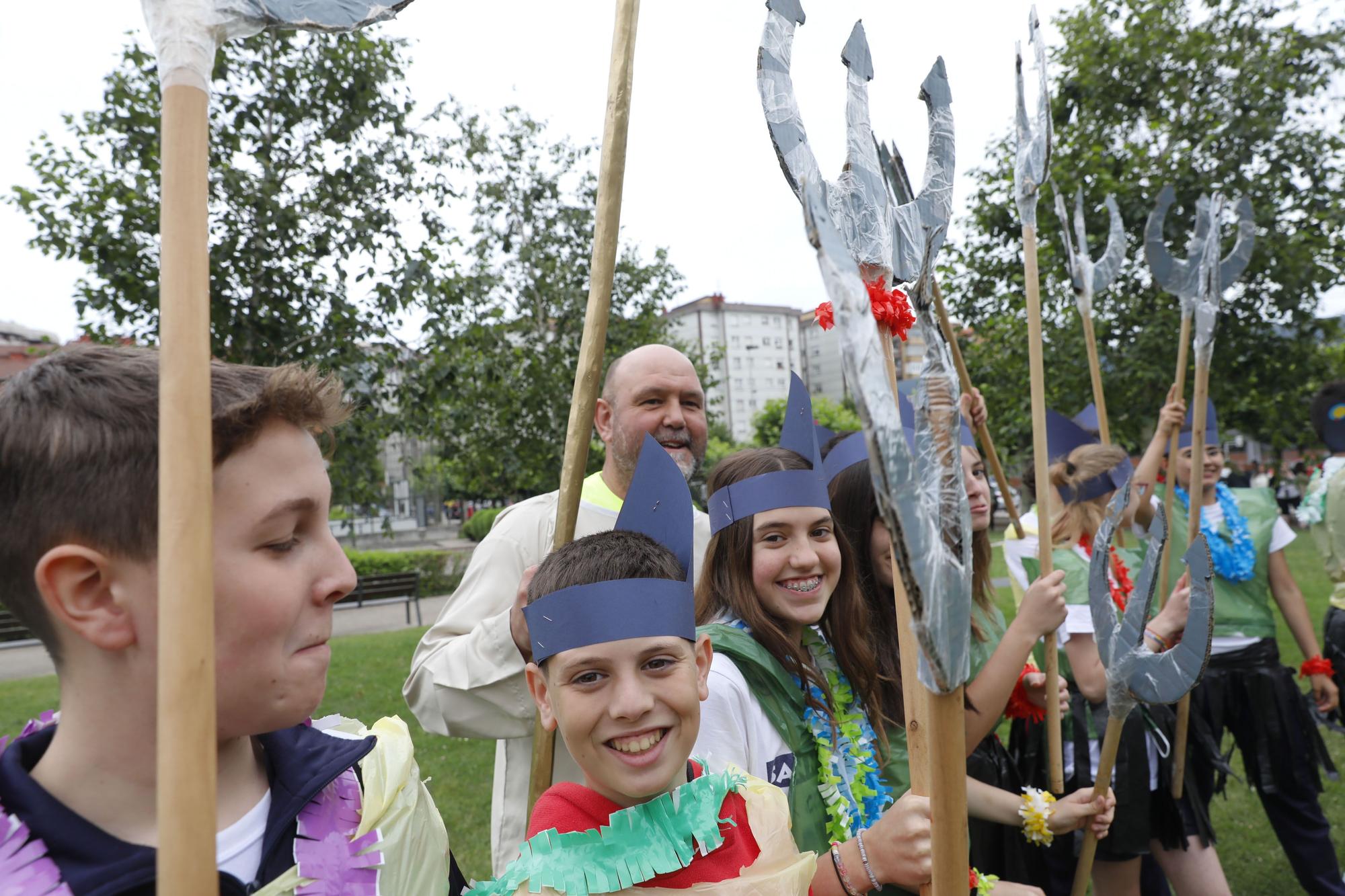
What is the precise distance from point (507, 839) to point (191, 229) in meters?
1.96

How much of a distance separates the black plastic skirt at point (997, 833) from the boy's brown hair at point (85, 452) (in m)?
2.35

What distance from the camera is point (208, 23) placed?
0.79 m

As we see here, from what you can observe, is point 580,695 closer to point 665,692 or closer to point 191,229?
point 665,692

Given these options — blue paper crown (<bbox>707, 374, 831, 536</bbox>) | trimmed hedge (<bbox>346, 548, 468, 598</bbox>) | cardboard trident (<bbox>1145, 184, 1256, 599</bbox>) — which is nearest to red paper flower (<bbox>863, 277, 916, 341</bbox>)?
blue paper crown (<bbox>707, 374, 831, 536</bbox>)

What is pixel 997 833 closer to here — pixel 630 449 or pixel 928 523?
pixel 630 449

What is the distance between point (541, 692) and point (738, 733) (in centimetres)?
50

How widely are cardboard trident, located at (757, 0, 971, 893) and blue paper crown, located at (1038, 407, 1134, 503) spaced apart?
7.09ft

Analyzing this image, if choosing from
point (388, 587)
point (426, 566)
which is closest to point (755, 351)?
point (426, 566)

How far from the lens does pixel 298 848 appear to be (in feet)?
3.85

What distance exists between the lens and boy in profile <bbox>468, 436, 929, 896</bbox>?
1.39 m

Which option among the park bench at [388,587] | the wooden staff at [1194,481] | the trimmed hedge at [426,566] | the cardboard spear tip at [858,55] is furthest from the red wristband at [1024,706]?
the trimmed hedge at [426,566]

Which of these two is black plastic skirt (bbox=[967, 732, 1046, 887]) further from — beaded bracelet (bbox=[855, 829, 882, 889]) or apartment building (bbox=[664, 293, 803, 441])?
apartment building (bbox=[664, 293, 803, 441])

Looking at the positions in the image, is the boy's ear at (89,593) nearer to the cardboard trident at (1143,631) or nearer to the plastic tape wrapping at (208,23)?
the plastic tape wrapping at (208,23)

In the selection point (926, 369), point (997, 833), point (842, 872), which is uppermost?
point (926, 369)
